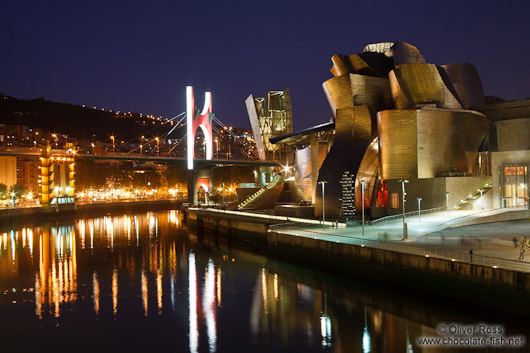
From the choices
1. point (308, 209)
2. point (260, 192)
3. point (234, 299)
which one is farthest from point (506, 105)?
point (234, 299)

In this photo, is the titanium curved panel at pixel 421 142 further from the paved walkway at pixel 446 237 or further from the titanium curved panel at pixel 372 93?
the paved walkway at pixel 446 237

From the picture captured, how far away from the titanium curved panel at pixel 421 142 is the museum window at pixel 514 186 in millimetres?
2531

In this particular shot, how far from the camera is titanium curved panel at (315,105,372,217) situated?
31516mm

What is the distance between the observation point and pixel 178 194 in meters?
104

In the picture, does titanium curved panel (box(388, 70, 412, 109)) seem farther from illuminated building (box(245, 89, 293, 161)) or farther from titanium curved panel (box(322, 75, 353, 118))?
illuminated building (box(245, 89, 293, 161))

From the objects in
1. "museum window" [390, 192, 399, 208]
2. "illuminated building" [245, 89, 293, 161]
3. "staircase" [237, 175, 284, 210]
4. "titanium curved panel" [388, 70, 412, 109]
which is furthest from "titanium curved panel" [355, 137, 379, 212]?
"illuminated building" [245, 89, 293, 161]

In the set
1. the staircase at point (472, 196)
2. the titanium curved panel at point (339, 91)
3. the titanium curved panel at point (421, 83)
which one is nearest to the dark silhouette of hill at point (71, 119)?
the titanium curved panel at point (339, 91)

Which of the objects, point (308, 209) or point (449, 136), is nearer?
point (449, 136)

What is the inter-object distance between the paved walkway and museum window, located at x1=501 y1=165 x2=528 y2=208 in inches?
112

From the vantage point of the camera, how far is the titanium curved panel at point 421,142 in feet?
96.5

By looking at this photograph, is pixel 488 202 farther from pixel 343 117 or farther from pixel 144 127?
pixel 144 127

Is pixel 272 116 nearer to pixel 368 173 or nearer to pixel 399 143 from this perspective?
pixel 368 173

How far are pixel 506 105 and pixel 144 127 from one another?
Result: 159308 mm

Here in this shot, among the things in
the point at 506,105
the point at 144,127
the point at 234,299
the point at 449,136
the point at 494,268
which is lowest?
the point at 234,299
